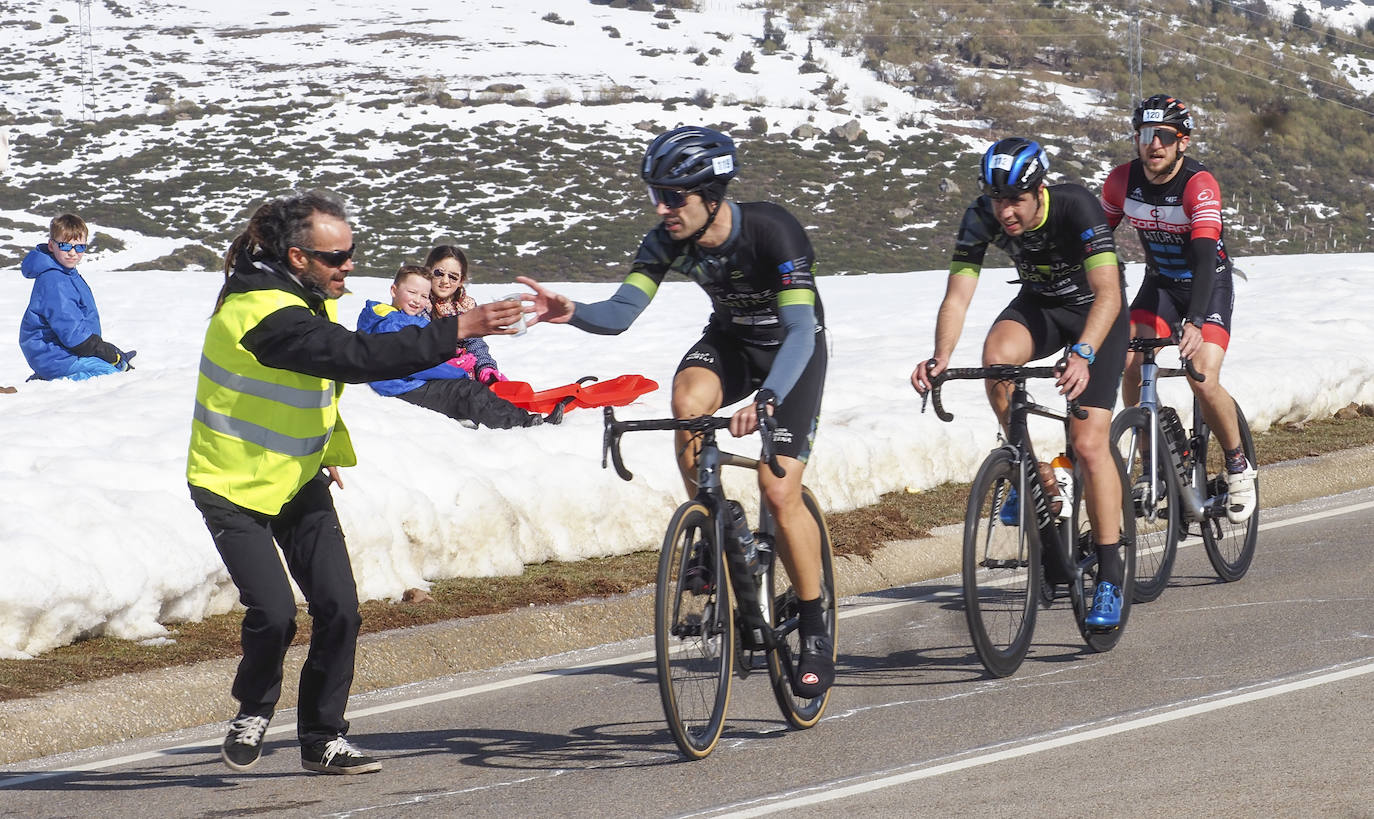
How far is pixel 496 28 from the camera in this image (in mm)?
105750

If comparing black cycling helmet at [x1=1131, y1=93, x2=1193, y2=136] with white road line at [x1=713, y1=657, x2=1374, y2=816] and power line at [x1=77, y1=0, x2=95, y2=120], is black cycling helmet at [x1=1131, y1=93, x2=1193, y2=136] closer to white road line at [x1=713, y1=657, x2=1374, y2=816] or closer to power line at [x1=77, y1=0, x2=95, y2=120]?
white road line at [x1=713, y1=657, x2=1374, y2=816]

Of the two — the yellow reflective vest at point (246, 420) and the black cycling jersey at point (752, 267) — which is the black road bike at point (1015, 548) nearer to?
the black cycling jersey at point (752, 267)

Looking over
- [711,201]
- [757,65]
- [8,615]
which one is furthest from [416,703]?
[757,65]

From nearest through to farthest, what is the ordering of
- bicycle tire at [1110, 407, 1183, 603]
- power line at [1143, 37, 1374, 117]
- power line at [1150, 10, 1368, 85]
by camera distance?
bicycle tire at [1110, 407, 1183, 603] → power line at [1143, 37, 1374, 117] → power line at [1150, 10, 1368, 85]

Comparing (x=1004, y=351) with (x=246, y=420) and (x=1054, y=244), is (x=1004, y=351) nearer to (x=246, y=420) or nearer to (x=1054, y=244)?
(x=1054, y=244)

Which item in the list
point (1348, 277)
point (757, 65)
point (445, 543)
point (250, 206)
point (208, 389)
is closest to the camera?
point (208, 389)

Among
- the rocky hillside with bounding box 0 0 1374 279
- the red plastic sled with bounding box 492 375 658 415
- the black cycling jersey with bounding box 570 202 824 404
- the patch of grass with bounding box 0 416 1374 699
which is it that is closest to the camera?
the black cycling jersey with bounding box 570 202 824 404

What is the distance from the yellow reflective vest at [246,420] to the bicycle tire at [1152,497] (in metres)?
4.51

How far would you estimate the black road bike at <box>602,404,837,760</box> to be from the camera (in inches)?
211

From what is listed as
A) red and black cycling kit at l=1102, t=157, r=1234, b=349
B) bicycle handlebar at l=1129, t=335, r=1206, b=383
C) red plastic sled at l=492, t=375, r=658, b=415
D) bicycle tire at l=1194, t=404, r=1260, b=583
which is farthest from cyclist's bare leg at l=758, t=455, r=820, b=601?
red plastic sled at l=492, t=375, r=658, b=415

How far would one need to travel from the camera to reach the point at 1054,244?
721 centimetres

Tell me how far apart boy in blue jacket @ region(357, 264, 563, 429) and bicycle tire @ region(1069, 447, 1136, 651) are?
425 cm

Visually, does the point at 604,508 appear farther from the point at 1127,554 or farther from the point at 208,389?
the point at 208,389

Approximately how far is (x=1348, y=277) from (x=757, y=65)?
75.4m
